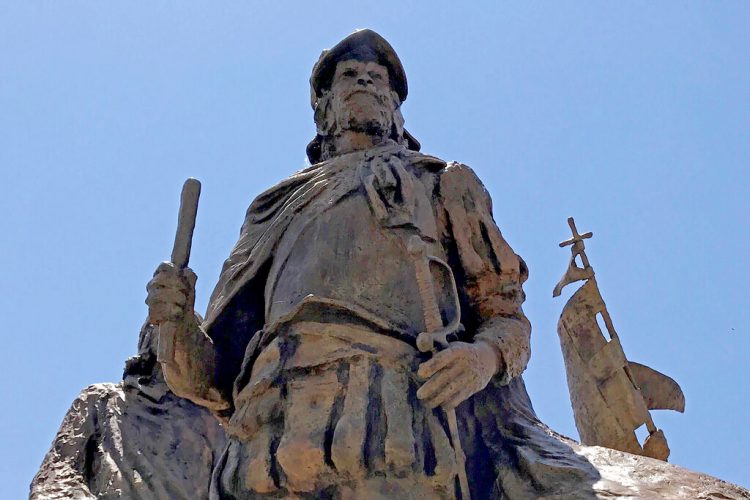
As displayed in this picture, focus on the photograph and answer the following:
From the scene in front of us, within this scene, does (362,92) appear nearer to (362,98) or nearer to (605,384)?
(362,98)

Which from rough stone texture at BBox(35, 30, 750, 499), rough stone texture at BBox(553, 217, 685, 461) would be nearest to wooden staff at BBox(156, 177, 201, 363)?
rough stone texture at BBox(35, 30, 750, 499)

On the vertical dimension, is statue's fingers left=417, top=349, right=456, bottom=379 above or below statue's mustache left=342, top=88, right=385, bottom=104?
below

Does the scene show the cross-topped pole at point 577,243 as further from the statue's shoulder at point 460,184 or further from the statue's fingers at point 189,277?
the statue's fingers at point 189,277

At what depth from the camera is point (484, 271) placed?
17.4 ft

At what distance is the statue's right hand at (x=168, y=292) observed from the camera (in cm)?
484

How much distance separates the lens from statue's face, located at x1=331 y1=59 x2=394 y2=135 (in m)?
5.97

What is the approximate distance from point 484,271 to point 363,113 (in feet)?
3.67

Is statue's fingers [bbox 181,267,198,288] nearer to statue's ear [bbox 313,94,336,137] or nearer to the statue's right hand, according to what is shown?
the statue's right hand

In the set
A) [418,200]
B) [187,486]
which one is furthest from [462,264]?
[187,486]

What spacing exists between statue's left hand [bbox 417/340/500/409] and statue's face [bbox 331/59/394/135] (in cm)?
159

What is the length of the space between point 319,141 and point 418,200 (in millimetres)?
1092

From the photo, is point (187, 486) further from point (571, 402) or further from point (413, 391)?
point (413, 391)

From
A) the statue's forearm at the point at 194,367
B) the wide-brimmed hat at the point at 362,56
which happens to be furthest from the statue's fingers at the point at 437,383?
the wide-brimmed hat at the point at 362,56

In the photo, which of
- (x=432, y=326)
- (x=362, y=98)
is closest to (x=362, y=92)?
(x=362, y=98)
